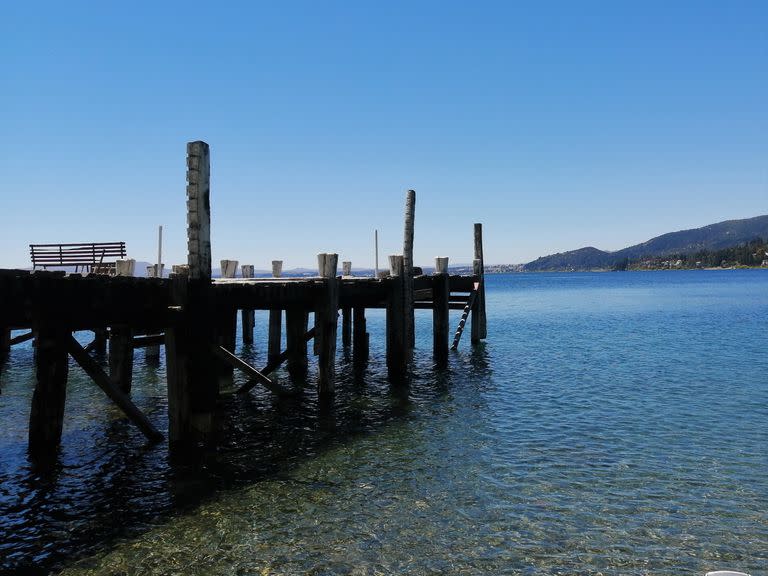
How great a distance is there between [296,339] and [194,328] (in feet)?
24.7

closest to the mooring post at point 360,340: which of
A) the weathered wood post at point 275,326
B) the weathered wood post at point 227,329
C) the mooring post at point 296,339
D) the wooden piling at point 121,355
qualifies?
the weathered wood post at point 275,326

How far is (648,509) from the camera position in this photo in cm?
851

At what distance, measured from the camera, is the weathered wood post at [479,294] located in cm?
2680

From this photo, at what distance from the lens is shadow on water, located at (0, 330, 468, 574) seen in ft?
25.7

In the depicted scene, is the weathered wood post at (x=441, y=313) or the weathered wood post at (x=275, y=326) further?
the weathered wood post at (x=441, y=313)

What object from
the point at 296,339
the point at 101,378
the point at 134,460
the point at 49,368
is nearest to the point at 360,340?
the point at 296,339

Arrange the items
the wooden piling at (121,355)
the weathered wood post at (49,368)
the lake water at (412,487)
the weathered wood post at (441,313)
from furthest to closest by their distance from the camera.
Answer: the weathered wood post at (441,313) < the wooden piling at (121,355) < the weathered wood post at (49,368) < the lake water at (412,487)

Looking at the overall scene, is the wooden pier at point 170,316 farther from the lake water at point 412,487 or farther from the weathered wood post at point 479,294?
the weathered wood post at point 479,294

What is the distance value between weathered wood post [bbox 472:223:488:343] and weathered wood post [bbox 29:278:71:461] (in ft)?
63.6

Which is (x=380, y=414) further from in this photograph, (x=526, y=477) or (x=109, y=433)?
(x=109, y=433)

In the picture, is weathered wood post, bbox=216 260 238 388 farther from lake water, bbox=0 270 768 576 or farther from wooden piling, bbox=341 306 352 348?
wooden piling, bbox=341 306 352 348

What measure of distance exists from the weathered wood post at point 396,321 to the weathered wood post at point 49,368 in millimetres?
9808

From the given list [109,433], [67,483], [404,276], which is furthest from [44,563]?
[404,276]

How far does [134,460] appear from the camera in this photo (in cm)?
1063
